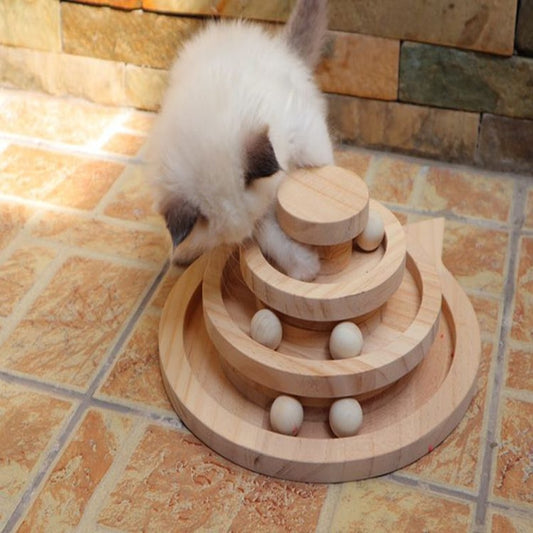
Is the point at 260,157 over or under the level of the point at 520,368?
over

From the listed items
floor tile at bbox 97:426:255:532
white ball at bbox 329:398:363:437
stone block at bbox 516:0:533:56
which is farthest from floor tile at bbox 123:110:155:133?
white ball at bbox 329:398:363:437

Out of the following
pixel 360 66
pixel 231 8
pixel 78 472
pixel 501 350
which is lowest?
pixel 78 472

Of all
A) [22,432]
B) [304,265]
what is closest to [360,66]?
[304,265]

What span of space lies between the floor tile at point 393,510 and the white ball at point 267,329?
341 millimetres

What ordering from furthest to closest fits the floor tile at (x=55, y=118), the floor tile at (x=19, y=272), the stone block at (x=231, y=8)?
the floor tile at (x=55, y=118) < the stone block at (x=231, y=8) < the floor tile at (x=19, y=272)

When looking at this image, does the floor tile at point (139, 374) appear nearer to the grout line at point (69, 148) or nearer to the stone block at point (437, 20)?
the grout line at point (69, 148)

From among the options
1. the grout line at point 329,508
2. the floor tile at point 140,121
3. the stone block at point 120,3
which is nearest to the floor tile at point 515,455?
the grout line at point 329,508

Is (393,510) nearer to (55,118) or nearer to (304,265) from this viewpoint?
(304,265)

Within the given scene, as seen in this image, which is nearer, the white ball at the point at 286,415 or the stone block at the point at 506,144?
the white ball at the point at 286,415

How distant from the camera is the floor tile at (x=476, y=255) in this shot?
2154 mm

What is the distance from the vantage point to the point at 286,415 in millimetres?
1669

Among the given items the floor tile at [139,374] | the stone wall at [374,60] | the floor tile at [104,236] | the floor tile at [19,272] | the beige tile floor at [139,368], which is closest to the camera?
the beige tile floor at [139,368]

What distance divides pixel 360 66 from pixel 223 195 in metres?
1.11

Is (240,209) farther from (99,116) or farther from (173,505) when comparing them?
(99,116)
